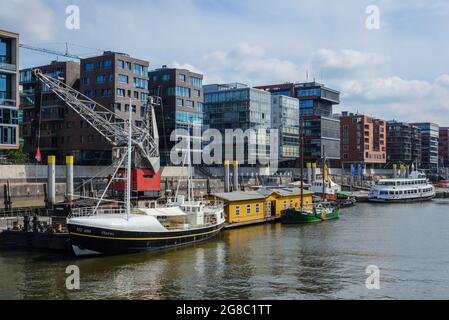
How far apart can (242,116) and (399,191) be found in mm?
49735

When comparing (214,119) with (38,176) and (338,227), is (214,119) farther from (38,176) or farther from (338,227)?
(338,227)

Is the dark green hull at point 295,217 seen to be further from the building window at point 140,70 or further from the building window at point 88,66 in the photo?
the building window at point 88,66

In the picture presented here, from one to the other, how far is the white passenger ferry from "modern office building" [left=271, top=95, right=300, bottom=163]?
42.3 metres

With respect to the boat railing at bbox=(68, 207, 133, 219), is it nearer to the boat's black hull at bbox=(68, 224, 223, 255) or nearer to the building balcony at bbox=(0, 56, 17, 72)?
the boat's black hull at bbox=(68, 224, 223, 255)

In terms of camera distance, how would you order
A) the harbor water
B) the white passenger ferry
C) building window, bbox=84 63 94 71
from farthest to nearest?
the white passenger ferry, building window, bbox=84 63 94 71, the harbor water

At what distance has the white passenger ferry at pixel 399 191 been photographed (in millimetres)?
118375

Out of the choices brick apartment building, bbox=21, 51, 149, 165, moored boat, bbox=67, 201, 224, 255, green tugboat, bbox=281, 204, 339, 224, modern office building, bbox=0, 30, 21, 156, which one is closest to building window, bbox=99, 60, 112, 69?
brick apartment building, bbox=21, 51, 149, 165

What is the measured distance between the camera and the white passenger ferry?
118375mm

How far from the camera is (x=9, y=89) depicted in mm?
73688

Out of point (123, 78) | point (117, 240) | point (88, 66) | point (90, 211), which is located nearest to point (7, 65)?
point (90, 211)

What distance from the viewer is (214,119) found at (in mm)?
155750

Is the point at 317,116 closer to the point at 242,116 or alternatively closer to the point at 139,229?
the point at 242,116
